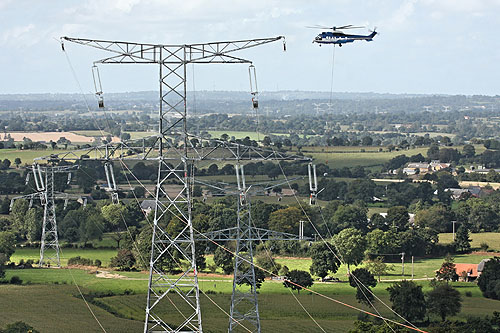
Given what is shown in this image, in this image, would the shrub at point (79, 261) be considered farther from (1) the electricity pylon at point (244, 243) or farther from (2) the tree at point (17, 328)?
(2) the tree at point (17, 328)

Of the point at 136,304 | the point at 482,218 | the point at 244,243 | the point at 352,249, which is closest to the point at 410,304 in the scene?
the point at 244,243

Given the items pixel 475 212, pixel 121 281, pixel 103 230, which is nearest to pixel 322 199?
pixel 475 212

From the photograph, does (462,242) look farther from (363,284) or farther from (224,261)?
(224,261)

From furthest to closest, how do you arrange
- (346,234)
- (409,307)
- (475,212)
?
1. (475,212)
2. (346,234)
3. (409,307)

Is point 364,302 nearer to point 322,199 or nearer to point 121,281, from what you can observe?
point 121,281

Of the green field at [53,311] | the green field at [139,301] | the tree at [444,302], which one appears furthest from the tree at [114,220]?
the tree at [444,302]

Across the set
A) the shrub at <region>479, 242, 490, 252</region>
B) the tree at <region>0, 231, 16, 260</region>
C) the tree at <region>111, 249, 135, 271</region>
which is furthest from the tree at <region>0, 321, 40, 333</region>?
the shrub at <region>479, 242, 490, 252</region>
